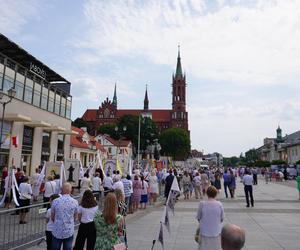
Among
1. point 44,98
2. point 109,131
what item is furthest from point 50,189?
point 109,131

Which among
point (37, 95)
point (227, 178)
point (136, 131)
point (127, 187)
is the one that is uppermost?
point (136, 131)

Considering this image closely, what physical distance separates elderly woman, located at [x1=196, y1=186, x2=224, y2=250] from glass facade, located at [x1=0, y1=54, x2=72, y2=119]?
25183 millimetres

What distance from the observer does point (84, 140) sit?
6388 cm

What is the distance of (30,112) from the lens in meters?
31.9

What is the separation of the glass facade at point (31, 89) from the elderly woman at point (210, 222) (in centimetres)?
2518

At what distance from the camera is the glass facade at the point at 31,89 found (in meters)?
28.0

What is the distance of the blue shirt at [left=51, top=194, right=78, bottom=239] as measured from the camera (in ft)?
19.8

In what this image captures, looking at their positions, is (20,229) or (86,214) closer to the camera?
(86,214)

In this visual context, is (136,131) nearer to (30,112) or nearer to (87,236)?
(30,112)

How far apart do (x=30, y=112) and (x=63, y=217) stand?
91.9 feet

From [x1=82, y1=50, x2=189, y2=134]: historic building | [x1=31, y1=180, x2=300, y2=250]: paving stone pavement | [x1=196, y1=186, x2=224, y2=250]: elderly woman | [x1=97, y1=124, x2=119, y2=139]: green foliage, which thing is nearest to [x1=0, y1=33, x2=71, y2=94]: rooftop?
[x1=31, y1=180, x2=300, y2=250]: paving stone pavement

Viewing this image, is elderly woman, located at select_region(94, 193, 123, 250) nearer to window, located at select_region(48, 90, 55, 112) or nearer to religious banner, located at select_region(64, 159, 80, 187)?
religious banner, located at select_region(64, 159, 80, 187)

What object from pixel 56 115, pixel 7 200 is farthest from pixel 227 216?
pixel 56 115

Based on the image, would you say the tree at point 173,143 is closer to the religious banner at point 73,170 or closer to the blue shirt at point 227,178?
the blue shirt at point 227,178
